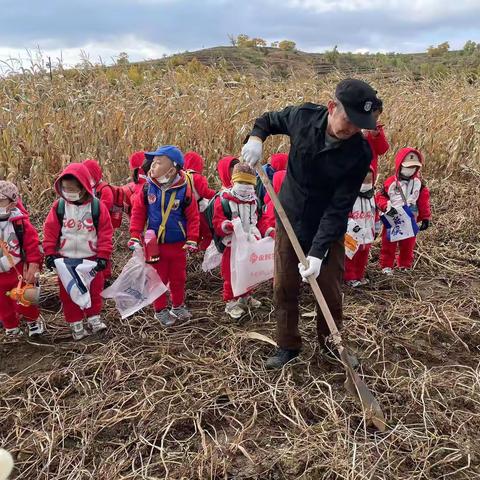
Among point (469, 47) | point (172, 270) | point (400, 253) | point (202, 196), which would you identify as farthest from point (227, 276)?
point (469, 47)

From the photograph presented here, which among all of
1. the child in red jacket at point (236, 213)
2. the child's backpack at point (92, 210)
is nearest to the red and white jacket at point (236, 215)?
the child in red jacket at point (236, 213)

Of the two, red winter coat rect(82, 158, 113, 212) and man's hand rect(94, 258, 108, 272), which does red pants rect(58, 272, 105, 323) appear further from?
red winter coat rect(82, 158, 113, 212)

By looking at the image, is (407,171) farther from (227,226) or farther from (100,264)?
(100,264)

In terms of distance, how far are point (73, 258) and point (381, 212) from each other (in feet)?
9.04

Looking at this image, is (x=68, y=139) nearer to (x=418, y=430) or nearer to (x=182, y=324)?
(x=182, y=324)

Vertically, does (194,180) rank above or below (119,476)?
above

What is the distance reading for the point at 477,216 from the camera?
587 centimetres

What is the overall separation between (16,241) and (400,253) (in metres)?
3.39

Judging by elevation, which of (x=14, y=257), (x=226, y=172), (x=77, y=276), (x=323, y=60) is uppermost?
(x=323, y=60)

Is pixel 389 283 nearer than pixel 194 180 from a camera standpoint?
No

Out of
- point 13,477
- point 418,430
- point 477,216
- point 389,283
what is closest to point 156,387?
point 13,477

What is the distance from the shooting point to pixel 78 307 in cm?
363

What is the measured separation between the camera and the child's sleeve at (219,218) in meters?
3.75

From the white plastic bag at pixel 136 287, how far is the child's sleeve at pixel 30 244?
531 millimetres
